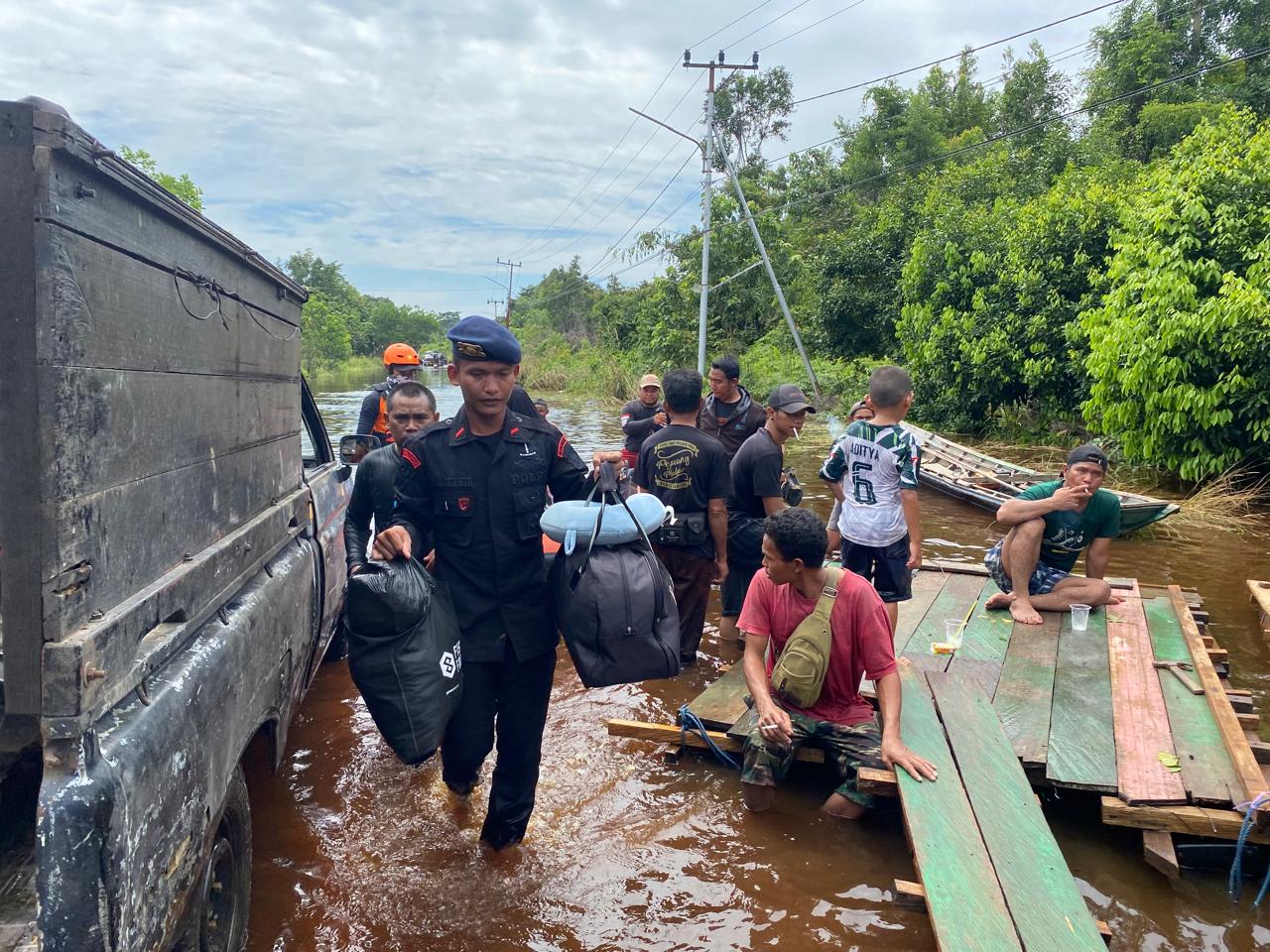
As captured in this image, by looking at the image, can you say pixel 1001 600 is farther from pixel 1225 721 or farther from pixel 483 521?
pixel 483 521

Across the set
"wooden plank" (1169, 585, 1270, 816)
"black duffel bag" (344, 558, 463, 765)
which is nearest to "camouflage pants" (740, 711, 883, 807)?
"wooden plank" (1169, 585, 1270, 816)

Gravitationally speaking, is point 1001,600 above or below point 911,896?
above

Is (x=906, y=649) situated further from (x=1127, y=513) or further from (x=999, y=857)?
(x=1127, y=513)

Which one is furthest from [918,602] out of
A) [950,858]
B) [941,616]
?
[950,858]

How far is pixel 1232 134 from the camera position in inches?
405

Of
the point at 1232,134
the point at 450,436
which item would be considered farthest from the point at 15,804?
the point at 1232,134

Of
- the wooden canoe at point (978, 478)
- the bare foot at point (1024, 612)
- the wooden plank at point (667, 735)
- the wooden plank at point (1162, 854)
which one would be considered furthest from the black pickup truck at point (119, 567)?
the wooden canoe at point (978, 478)

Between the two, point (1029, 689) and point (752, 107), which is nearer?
point (1029, 689)

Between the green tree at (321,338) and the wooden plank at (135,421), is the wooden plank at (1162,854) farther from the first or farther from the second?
the green tree at (321,338)

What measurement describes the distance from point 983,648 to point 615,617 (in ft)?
9.63

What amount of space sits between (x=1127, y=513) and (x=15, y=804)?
27.7 feet

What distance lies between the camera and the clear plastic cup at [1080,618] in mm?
5055

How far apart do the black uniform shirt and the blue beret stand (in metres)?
0.25

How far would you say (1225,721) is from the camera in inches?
146
